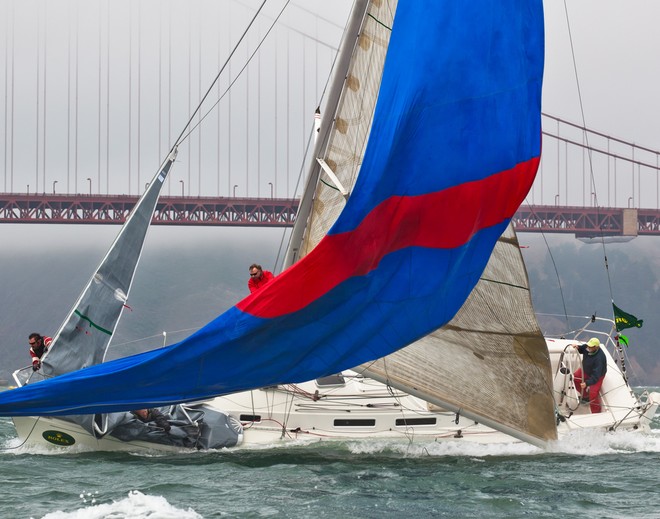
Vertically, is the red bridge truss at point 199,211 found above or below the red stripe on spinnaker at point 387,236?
above

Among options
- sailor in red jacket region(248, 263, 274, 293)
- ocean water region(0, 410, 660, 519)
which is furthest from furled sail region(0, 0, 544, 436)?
sailor in red jacket region(248, 263, 274, 293)

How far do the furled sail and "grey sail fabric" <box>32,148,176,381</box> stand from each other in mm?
2875

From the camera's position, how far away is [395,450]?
854 cm

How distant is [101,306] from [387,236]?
12.2 feet

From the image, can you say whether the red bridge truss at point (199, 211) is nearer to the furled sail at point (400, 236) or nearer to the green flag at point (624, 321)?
the green flag at point (624, 321)

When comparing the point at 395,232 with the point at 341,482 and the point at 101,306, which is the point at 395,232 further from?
the point at 101,306

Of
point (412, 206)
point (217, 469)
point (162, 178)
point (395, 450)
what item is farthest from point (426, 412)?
point (412, 206)

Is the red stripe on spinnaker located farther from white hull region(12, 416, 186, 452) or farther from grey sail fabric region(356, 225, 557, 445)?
white hull region(12, 416, 186, 452)

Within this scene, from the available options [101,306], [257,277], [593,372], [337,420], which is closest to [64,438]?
[101,306]

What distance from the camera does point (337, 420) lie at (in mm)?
9039

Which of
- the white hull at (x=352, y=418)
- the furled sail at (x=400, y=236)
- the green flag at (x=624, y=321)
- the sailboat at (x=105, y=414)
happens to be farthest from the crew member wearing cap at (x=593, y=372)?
the furled sail at (x=400, y=236)

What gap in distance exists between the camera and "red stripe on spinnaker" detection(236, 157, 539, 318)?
17.6 ft

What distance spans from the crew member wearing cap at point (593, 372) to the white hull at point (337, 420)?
25 cm

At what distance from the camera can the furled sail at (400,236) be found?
5.38m
